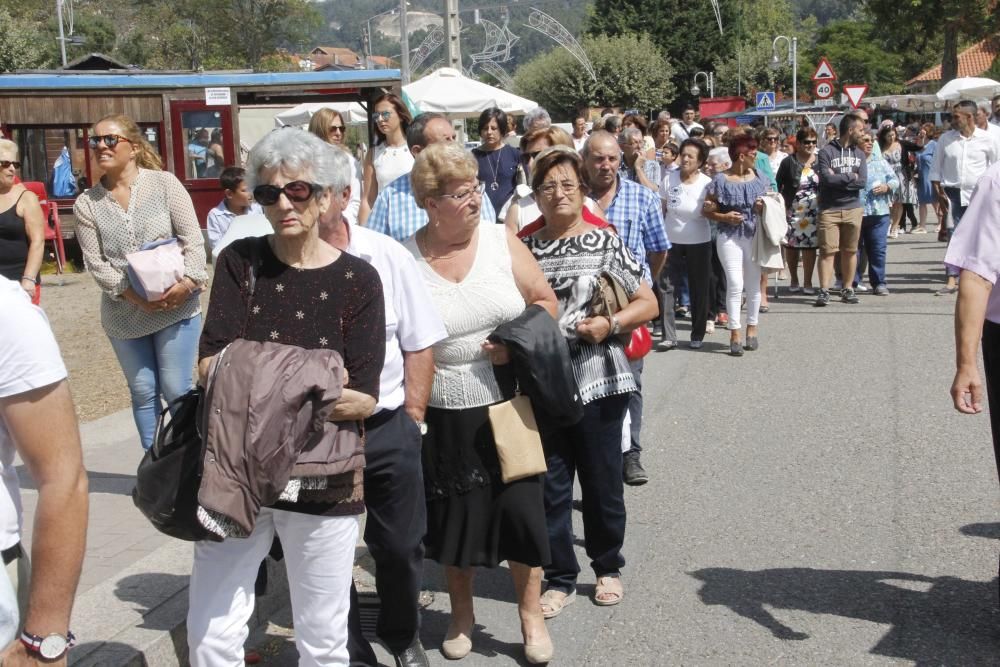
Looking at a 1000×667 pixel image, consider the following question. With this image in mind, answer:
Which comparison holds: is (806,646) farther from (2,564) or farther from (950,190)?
(950,190)

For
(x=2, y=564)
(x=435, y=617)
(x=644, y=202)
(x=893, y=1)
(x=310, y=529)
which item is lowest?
(x=435, y=617)

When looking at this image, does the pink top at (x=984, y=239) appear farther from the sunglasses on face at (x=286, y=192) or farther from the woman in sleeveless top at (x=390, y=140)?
the woman in sleeveless top at (x=390, y=140)

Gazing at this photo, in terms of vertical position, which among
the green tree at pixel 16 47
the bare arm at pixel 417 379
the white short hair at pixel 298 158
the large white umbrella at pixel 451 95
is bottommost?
the bare arm at pixel 417 379

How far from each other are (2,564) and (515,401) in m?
2.24

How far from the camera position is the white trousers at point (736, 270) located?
10438 millimetres

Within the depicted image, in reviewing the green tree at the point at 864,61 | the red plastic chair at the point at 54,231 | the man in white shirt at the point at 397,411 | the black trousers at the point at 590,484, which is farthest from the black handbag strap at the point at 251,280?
the green tree at the point at 864,61

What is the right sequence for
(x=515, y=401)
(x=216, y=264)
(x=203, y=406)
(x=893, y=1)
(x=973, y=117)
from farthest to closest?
(x=893, y=1) < (x=973, y=117) < (x=515, y=401) < (x=216, y=264) < (x=203, y=406)

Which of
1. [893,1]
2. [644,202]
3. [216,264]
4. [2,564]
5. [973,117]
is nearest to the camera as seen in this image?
[2,564]

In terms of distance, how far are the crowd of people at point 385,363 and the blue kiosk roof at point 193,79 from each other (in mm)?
12850

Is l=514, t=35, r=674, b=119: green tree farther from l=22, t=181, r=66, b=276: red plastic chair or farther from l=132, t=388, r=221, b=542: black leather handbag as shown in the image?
l=132, t=388, r=221, b=542: black leather handbag

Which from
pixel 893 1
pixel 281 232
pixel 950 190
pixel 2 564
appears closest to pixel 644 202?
pixel 281 232

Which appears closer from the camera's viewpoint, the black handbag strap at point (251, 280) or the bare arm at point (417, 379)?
the black handbag strap at point (251, 280)

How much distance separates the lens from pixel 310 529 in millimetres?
3434

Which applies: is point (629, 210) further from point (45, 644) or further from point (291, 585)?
point (45, 644)
